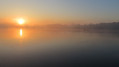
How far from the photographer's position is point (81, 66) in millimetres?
9961

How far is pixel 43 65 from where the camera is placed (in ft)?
32.4

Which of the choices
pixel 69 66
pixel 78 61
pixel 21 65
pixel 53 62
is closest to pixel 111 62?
pixel 78 61

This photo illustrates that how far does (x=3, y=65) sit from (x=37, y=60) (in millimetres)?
2527

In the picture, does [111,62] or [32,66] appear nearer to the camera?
[32,66]

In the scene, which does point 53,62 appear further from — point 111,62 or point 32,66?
point 111,62

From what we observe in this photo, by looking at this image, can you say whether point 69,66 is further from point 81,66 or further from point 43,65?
point 43,65

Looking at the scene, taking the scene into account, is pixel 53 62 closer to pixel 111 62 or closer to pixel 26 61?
pixel 26 61

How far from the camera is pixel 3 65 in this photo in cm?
974

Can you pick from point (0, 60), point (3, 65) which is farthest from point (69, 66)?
point (0, 60)

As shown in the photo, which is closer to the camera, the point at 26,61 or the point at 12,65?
the point at 12,65

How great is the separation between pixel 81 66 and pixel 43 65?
2.73 m

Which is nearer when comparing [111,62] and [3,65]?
[3,65]

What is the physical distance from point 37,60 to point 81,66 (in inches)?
138

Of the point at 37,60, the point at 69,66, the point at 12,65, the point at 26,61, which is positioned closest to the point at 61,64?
the point at 69,66
